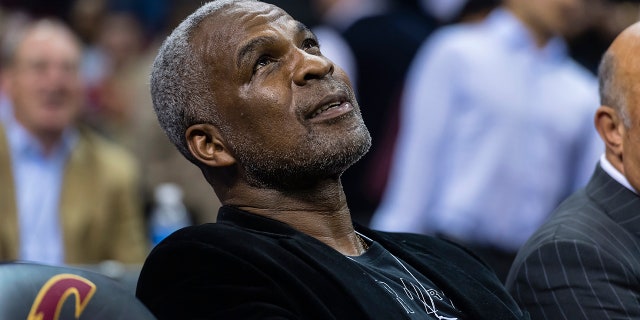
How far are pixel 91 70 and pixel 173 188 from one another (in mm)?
2838

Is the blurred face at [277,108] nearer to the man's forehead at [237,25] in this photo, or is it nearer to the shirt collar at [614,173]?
the man's forehead at [237,25]

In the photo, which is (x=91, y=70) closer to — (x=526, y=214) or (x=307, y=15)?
(x=307, y=15)

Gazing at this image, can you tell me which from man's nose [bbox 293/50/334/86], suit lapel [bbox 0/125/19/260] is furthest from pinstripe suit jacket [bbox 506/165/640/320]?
suit lapel [bbox 0/125/19/260]

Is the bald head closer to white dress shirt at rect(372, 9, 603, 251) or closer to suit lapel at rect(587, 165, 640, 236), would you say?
suit lapel at rect(587, 165, 640, 236)

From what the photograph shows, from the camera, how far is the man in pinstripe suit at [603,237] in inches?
123

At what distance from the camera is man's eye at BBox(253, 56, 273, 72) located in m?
3.06

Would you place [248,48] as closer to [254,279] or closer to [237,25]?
[237,25]

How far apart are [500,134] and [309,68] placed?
2.79 metres

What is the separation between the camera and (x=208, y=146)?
3.10 meters

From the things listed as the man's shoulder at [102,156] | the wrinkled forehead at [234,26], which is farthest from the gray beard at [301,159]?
the man's shoulder at [102,156]

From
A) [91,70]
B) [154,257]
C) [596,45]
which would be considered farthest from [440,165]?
[91,70]

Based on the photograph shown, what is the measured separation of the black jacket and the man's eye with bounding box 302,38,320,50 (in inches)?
18.9

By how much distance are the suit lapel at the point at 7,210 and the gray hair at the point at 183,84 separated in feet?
7.79

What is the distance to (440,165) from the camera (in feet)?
19.3
